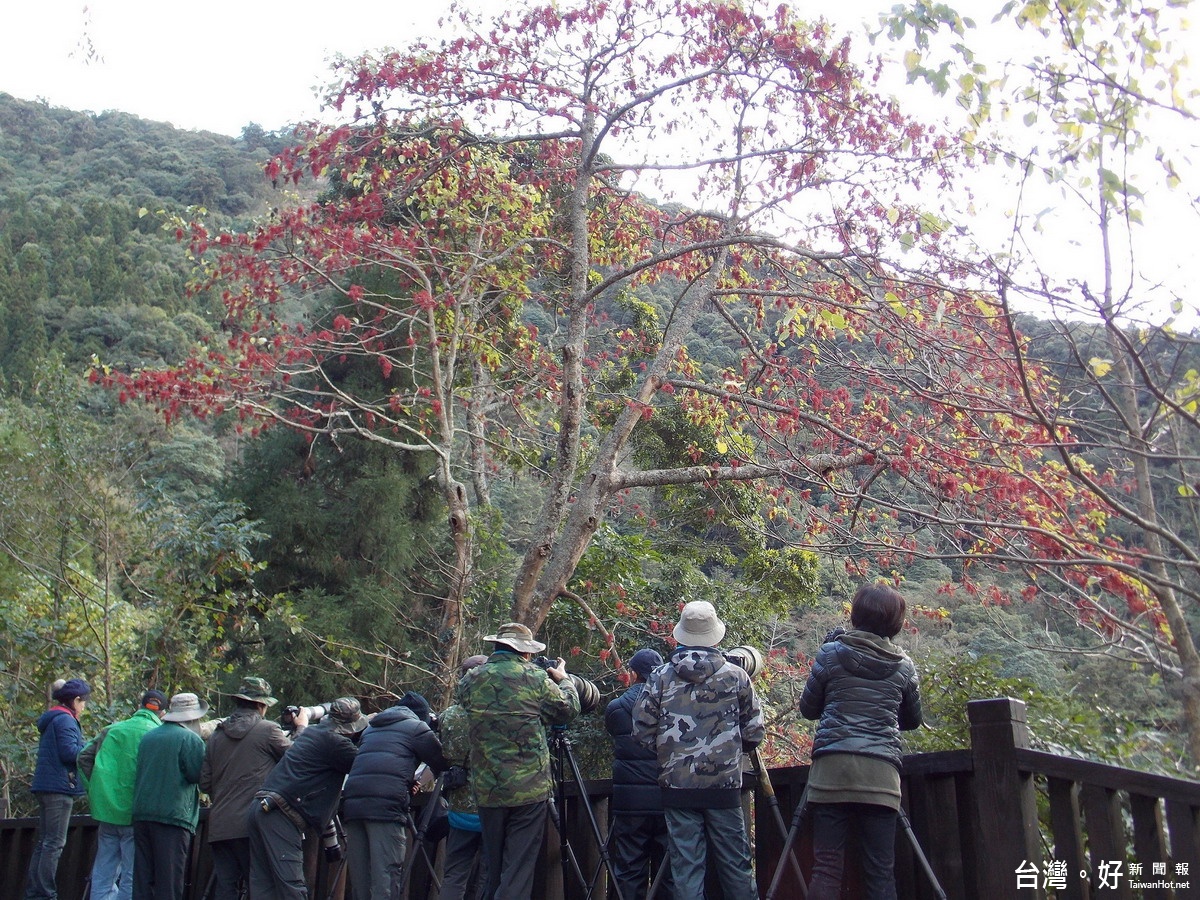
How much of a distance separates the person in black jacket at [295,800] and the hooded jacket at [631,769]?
5.56 ft

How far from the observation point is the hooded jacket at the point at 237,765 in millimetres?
6410

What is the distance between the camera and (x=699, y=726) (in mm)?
4781

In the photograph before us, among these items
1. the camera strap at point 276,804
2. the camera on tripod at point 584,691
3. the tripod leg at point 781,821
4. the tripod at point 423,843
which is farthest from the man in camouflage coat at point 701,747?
the camera strap at point 276,804

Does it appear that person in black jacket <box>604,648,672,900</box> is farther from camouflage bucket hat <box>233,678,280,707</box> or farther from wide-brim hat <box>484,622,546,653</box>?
camouflage bucket hat <box>233,678,280,707</box>

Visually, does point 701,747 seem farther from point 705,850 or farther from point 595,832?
point 595,832

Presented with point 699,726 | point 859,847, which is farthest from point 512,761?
point 859,847

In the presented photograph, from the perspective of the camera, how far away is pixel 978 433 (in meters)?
6.78

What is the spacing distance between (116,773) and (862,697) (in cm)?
538

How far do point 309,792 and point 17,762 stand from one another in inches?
333

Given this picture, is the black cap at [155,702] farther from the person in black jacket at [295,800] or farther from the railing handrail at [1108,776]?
the railing handrail at [1108,776]

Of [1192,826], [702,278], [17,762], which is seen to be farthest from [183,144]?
[1192,826]

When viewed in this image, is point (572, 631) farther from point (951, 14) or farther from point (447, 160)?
point (951, 14)

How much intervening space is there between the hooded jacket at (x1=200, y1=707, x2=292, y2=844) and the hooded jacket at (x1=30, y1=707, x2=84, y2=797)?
1.40 meters

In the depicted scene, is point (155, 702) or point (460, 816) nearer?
point (460, 816)
